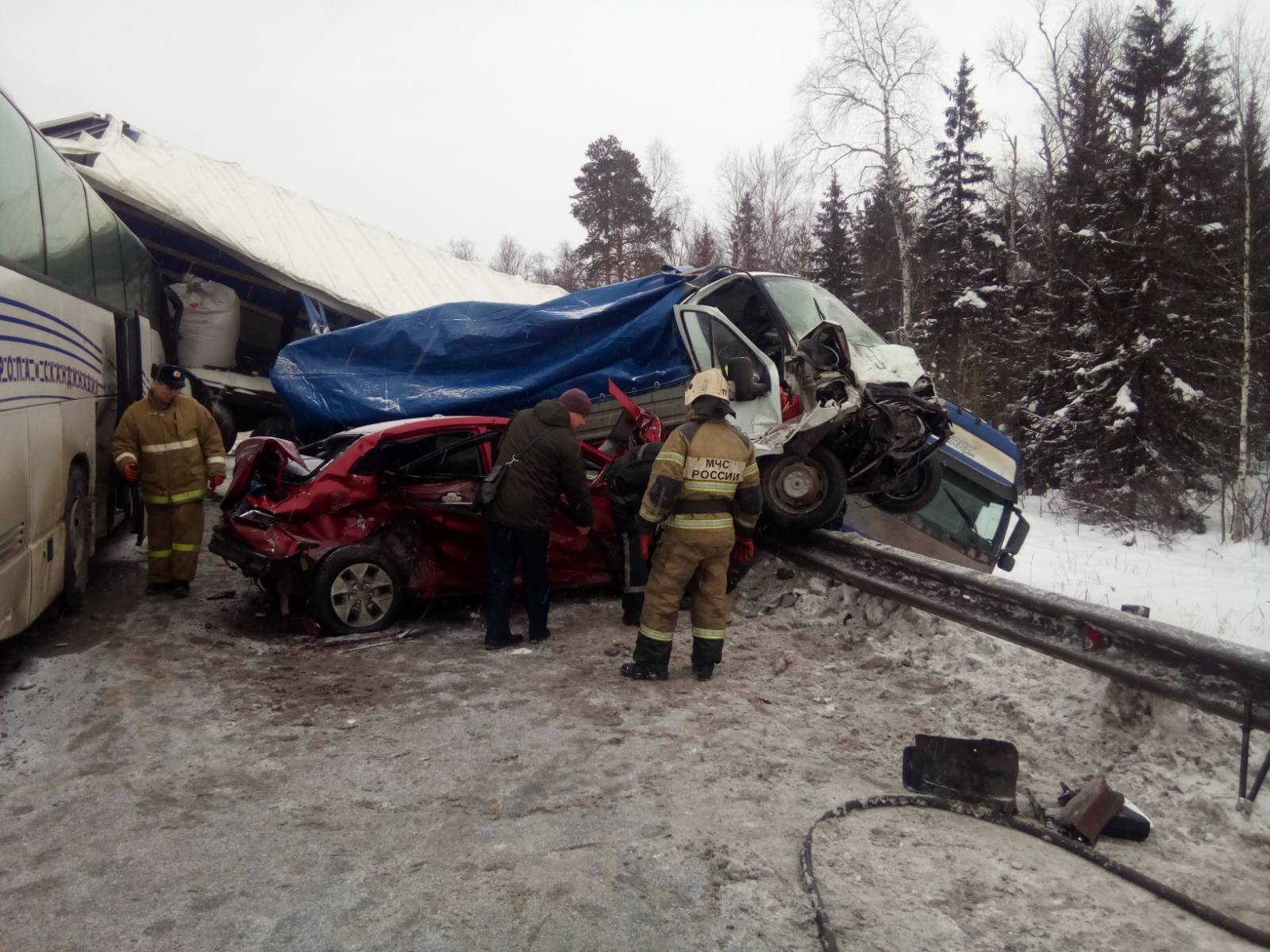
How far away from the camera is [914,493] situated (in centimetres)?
767

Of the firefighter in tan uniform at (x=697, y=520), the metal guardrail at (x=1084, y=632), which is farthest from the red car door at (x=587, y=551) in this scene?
the metal guardrail at (x=1084, y=632)

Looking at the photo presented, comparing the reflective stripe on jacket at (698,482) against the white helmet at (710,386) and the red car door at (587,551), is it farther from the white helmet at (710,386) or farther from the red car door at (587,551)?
the red car door at (587,551)

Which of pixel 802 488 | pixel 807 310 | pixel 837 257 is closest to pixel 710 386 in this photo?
pixel 802 488

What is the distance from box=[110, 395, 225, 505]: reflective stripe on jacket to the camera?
6.20m

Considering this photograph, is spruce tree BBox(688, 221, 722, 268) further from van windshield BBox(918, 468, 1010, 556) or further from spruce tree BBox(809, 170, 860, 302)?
van windshield BBox(918, 468, 1010, 556)

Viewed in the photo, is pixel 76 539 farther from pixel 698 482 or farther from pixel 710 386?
pixel 710 386

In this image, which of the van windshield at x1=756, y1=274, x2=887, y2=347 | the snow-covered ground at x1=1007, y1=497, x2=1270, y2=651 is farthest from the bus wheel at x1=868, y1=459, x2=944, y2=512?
the snow-covered ground at x1=1007, y1=497, x2=1270, y2=651

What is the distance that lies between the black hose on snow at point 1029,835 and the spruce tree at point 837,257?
25.5 metres

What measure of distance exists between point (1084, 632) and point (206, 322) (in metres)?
11.3

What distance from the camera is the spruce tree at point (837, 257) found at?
2777 centimetres

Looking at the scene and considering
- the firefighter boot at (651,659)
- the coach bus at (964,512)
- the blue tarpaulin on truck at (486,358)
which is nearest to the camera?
the firefighter boot at (651,659)

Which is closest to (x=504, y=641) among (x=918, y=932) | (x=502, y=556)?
(x=502, y=556)

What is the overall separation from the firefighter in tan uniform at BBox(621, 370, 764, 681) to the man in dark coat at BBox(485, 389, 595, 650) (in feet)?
2.82

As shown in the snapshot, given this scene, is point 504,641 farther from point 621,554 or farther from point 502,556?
point 621,554
